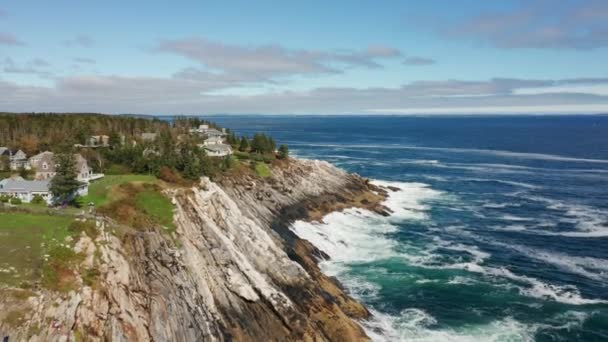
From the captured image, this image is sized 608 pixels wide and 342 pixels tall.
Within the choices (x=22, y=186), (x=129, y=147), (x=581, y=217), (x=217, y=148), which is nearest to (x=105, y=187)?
(x=22, y=186)

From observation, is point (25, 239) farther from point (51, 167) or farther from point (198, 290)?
point (51, 167)

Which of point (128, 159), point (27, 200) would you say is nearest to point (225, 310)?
point (27, 200)

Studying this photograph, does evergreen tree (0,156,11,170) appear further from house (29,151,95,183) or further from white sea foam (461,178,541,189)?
white sea foam (461,178,541,189)

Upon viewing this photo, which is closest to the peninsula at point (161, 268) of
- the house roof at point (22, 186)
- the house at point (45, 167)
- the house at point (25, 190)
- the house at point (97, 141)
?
the house at point (25, 190)

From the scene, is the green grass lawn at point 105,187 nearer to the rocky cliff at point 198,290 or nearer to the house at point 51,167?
the house at point 51,167

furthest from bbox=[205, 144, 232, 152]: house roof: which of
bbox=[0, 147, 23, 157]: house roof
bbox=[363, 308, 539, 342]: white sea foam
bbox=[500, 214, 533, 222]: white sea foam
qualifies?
bbox=[363, 308, 539, 342]: white sea foam
